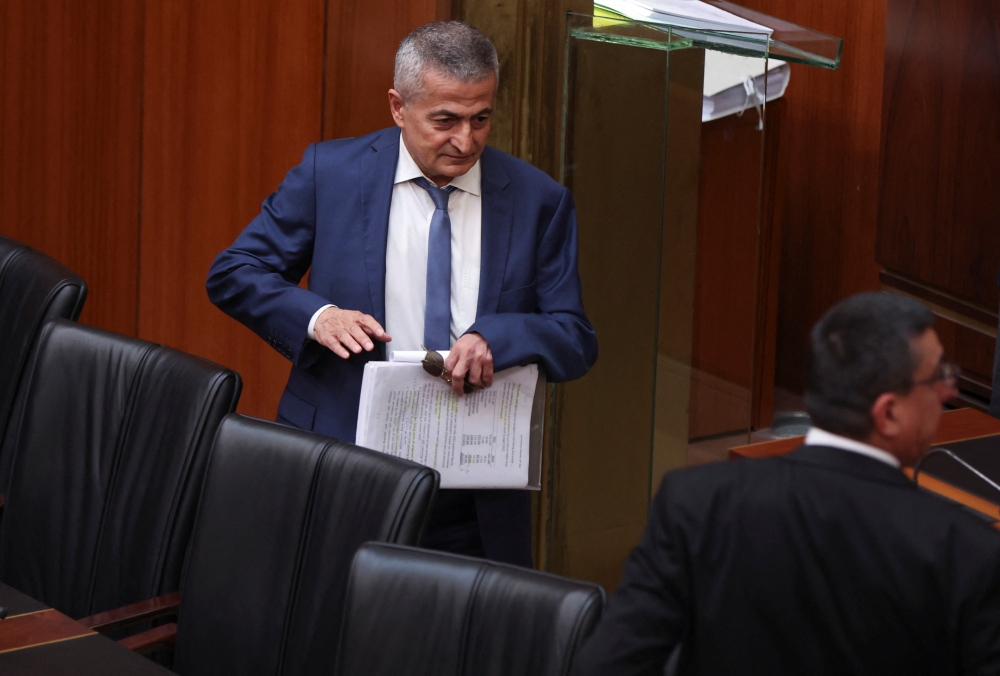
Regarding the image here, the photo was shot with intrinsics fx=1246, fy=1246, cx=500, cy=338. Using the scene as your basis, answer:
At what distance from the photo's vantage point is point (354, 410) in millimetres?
2199

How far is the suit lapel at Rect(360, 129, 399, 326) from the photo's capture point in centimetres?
220

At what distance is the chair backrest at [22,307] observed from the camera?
2760 mm

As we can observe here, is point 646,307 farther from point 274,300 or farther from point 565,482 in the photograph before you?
point 274,300

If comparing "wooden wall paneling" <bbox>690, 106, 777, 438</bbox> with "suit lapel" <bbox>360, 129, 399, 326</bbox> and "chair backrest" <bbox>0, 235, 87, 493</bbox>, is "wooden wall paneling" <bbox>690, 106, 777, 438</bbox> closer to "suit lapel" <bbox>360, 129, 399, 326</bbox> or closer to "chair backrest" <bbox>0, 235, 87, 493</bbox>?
"suit lapel" <bbox>360, 129, 399, 326</bbox>

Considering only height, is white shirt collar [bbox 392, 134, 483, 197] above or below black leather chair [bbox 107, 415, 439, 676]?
above

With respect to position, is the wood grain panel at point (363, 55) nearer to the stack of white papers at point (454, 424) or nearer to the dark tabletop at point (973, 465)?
the stack of white papers at point (454, 424)

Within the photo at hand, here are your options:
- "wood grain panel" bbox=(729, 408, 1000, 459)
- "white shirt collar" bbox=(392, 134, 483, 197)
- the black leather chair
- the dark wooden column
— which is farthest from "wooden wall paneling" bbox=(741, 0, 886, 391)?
the black leather chair

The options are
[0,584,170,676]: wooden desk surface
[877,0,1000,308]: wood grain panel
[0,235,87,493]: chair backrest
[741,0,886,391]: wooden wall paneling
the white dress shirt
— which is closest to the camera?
[0,584,170,676]: wooden desk surface

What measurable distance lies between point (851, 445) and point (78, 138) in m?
3.32

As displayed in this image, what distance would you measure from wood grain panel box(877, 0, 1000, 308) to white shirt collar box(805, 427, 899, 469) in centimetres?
227

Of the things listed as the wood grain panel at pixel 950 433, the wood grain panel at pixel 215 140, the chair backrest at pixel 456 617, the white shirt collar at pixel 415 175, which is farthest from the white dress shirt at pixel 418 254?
the wood grain panel at pixel 215 140

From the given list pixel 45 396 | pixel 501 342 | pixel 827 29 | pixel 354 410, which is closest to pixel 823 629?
pixel 501 342

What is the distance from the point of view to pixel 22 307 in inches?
113

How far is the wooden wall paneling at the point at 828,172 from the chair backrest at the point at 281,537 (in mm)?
2231
